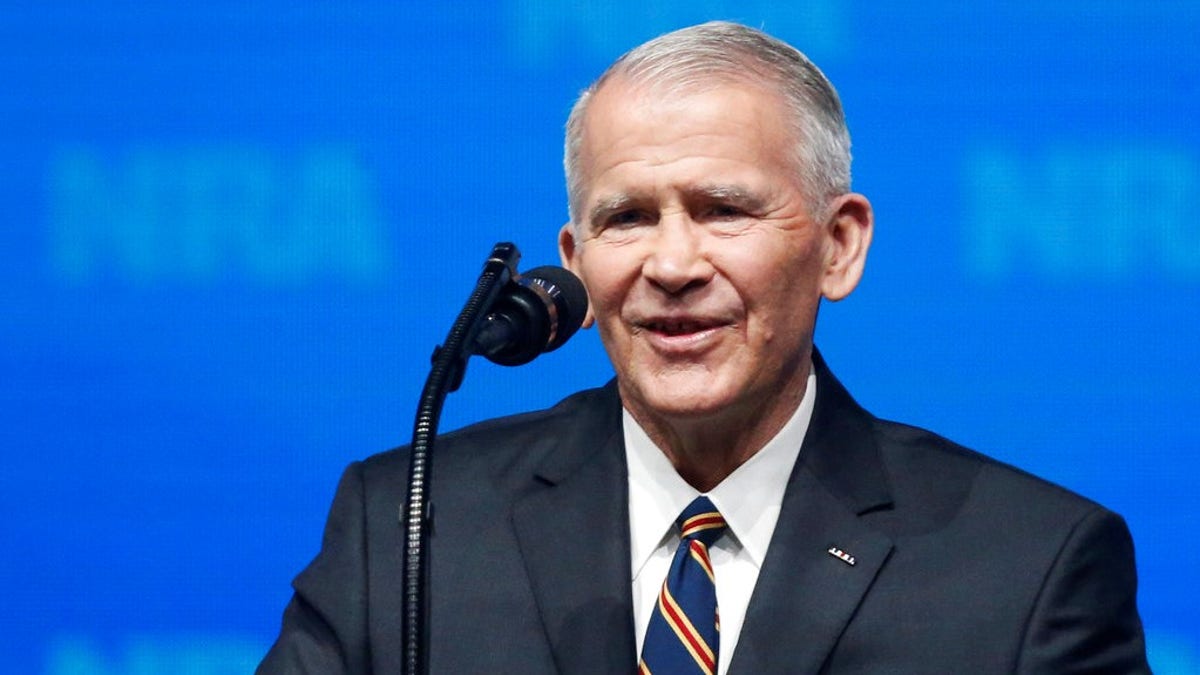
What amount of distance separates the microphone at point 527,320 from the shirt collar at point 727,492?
1.73 ft

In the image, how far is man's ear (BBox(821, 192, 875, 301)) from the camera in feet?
7.36

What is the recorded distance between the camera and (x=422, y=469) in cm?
161

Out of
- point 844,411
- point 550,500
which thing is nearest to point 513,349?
point 550,500

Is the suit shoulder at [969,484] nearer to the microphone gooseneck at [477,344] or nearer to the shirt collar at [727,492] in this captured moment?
the shirt collar at [727,492]

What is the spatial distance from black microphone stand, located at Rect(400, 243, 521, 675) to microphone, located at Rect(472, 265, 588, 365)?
2 centimetres

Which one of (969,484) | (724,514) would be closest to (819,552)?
(724,514)

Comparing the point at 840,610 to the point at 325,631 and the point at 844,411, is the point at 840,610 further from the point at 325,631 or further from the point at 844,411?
the point at 325,631

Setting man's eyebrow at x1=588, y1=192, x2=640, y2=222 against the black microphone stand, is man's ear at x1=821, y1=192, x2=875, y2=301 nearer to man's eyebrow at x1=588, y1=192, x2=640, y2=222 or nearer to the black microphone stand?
man's eyebrow at x1=588, y1=192, x2=640, y2=222

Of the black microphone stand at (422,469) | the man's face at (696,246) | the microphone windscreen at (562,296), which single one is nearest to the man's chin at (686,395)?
the man's face at (696,246)

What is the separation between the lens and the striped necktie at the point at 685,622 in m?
2.04

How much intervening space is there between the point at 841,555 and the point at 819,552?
0.03 metres

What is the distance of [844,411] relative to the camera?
91.6 inches

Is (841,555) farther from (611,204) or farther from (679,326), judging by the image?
(611,204)

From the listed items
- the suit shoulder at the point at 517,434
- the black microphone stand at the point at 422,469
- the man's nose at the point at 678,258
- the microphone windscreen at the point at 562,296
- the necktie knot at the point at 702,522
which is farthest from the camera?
the suit shoulder at the point at 517,434
